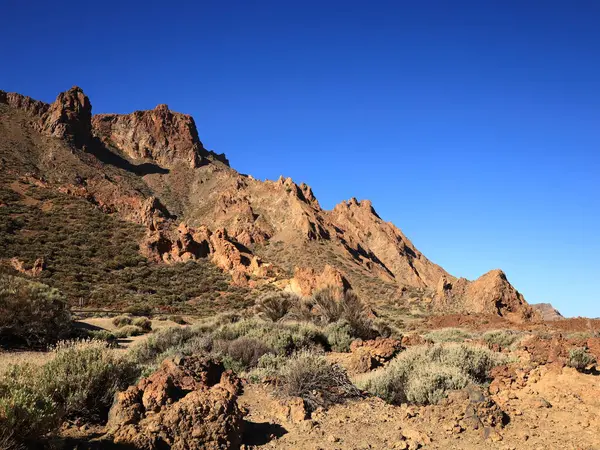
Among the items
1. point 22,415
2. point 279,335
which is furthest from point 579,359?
point 22,415

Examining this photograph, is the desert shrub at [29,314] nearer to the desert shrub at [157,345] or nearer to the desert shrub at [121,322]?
the desert shrub at [157,345]

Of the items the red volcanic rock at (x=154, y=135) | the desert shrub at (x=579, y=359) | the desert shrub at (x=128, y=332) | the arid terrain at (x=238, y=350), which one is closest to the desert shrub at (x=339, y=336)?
the arid terrain at (x=238, y=350)

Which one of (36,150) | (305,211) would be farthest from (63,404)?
(36,150)

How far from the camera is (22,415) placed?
3736 mm

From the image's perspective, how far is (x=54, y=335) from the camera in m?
13.2

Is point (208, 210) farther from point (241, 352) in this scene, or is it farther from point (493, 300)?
point (241, 352)

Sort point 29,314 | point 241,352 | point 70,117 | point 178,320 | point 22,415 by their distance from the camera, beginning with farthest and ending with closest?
1. point 70,117
2. point 178,320
3. point 29,314
4. point 241,352
5. point 22,415

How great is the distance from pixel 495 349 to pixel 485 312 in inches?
690

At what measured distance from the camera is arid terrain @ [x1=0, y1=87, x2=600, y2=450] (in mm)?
5039

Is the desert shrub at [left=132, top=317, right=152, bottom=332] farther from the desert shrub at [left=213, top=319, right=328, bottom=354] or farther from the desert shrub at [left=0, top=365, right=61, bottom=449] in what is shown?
the desert shrub at [left=0, top=365, right=61, bottom=449]

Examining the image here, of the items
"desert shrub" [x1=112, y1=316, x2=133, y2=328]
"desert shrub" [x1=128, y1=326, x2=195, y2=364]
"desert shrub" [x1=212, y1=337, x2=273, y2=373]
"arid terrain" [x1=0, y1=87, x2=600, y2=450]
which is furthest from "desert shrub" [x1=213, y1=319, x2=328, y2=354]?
"desert shrub" [x1=112, y1=316, x2=133, y2=328]

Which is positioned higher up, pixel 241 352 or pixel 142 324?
pixel 241 352

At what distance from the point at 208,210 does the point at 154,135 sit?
3469 centimetres

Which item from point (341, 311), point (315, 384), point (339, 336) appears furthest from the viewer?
point (341, 311)
